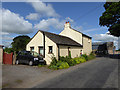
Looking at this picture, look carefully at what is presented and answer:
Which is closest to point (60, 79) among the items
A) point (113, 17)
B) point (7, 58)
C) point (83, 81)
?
point (83, 81)

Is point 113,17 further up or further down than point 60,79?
further up

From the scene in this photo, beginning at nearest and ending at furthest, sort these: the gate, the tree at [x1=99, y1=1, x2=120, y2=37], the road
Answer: the road, the gate, the tree at [x1=99, y1=1, x2=120, y2=37]

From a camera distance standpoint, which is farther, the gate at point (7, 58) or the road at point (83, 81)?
the gate at point (7, 58)

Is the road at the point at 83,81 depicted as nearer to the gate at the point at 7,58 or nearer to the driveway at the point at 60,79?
the driveway at the point at 60,79

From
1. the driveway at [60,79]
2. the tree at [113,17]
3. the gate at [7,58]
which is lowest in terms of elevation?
the driveway at [60,79]

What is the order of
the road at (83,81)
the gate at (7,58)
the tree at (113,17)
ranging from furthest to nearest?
the tree at (113,17)
the gate at (7,58)
the road at (83,81)

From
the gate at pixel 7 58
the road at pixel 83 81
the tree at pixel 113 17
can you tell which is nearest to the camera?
the road at pixel 83 81

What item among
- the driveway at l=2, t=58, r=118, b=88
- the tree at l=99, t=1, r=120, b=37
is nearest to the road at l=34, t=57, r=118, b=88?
the driveway at l=2, t=58, r=118, b=88

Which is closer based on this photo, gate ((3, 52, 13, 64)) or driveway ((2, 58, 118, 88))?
driveway ((2, 58, 118, 88))

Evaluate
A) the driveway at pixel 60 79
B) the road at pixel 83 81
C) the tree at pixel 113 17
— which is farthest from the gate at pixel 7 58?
the tree at pixel 113 17

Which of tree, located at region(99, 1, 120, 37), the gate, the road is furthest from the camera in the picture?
tree, located at region(99, 1, 120, 37)

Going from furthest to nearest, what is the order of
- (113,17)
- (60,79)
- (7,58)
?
(113,17) < (7,58) < (60,79)

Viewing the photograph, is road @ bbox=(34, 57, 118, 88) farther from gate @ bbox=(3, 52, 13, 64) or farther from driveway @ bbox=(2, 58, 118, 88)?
gate @ bbox=(3, 52, 13, 64)

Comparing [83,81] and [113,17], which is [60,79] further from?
[113,17]
